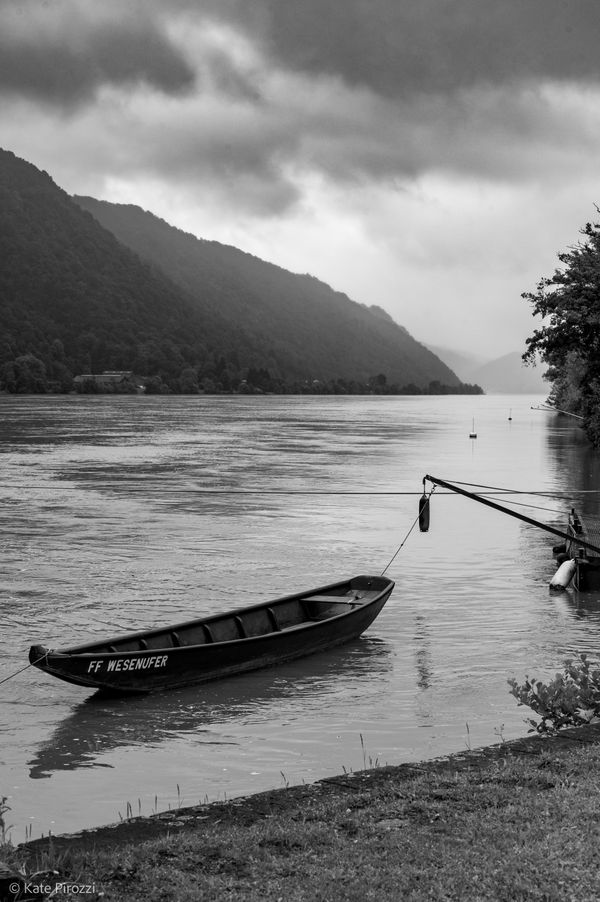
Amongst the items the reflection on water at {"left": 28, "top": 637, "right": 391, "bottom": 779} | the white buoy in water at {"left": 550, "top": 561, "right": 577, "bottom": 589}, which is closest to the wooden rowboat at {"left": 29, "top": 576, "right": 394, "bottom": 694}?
the reflection on water at {"left": 28, "top": 637, "right": 391, "bottom": 779}

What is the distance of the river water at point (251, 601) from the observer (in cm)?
1479

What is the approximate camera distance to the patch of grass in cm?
775

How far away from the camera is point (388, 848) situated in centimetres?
856

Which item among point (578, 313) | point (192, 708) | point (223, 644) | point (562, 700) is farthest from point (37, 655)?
point (578, 313)

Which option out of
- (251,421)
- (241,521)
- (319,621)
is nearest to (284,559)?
(241,521)

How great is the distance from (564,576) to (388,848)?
73.5 feet

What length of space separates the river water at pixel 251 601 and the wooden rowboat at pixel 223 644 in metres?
0.40

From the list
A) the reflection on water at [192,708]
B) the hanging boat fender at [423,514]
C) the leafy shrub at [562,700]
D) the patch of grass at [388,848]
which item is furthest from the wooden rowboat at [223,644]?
the patch of grass at [388,848]

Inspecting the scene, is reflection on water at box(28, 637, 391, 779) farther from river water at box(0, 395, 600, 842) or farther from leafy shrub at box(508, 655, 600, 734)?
leafy shrub at box(508, 655, 600, 734)

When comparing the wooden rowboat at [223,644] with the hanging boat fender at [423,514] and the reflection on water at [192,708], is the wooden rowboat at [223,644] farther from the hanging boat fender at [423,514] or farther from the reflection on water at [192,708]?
the hanging boat fender at [423,514]

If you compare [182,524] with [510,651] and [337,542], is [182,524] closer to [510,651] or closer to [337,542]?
[337,542]

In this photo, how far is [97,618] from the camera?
83.6 ft

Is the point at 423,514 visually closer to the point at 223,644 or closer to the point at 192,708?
the point at 223,644

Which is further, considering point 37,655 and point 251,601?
point 251,601
